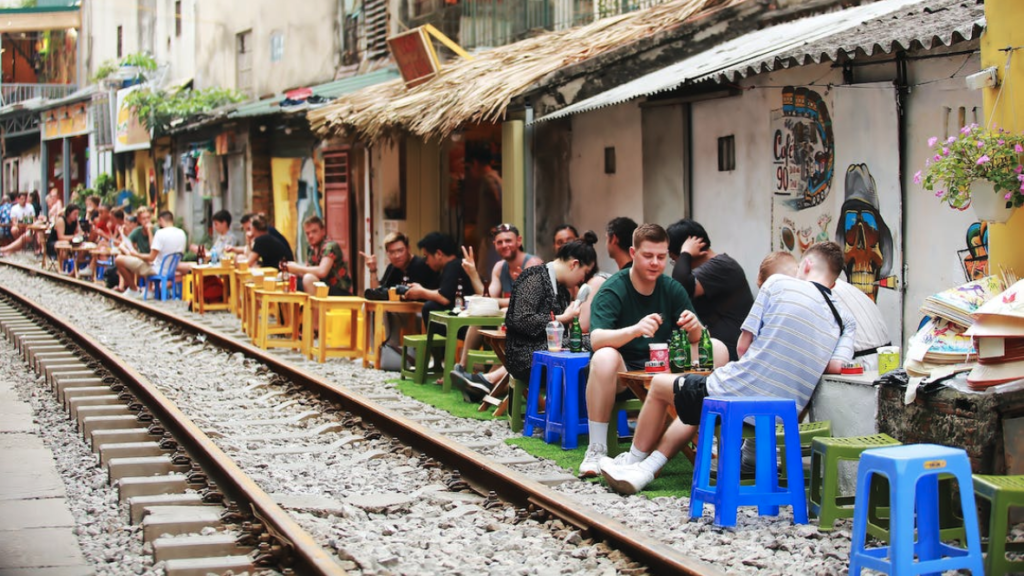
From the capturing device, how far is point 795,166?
36.1ft

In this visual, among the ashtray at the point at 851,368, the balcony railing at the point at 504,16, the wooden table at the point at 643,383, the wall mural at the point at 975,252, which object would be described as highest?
the balcony railing at the point at 504,16

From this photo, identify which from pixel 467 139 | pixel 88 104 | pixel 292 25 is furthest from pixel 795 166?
pixel 88 104

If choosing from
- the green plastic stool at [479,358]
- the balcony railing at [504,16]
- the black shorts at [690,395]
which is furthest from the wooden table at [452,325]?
the balcony railing at [504,16]

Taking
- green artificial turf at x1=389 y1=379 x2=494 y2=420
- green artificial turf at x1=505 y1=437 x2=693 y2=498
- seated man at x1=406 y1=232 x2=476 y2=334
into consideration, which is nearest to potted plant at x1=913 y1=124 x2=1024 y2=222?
green artificial turf at x1=505 y1=437 x2=693 y2=498

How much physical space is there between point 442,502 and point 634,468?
1068mm

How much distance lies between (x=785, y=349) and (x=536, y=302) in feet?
9.64

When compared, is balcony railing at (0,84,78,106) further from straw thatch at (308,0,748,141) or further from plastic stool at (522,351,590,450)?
plastic stool at (522,351,590,450)

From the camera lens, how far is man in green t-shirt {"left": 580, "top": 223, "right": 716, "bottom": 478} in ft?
25.4

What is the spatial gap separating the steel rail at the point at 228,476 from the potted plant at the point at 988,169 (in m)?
3.64

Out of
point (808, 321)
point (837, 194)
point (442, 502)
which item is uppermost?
point (837, 194)

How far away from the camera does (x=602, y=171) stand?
14.3 meters

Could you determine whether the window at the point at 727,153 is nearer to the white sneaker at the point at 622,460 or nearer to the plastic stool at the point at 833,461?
the white sneaker at the point at 622,460

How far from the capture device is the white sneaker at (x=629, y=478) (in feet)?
23.7

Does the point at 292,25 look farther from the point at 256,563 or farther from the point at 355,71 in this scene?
the point at 256,563
